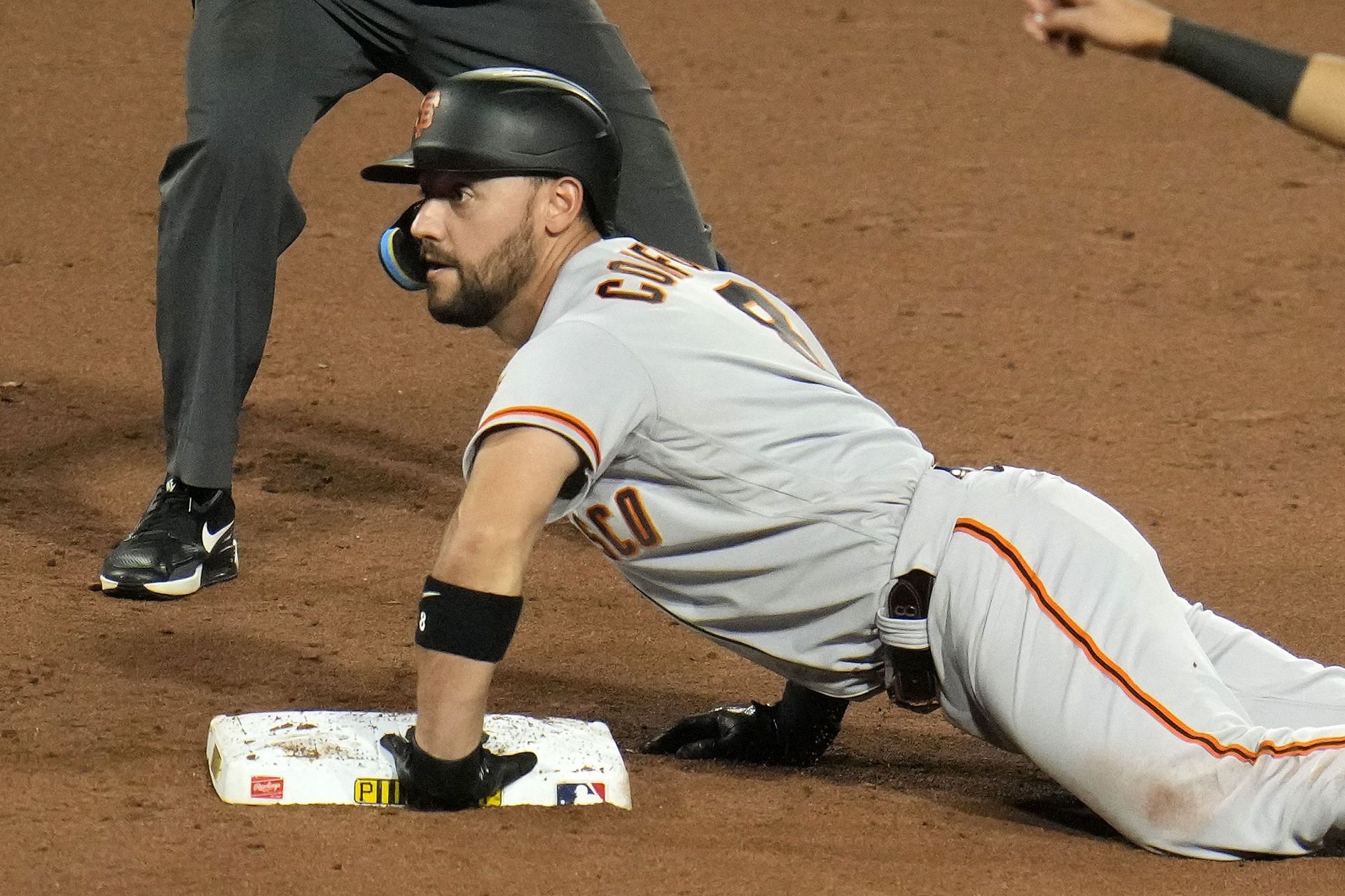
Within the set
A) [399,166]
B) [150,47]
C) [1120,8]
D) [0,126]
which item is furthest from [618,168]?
[150,47]

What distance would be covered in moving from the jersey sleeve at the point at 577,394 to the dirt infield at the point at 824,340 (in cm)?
57

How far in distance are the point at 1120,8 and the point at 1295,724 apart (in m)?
1.27

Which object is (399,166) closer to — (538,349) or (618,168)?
(618,168)

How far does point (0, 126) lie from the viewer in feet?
24.8

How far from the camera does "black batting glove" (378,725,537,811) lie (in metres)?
2.80

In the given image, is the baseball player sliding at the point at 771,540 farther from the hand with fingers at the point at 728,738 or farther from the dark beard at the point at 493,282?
the hand with fingers at the point at 728,738

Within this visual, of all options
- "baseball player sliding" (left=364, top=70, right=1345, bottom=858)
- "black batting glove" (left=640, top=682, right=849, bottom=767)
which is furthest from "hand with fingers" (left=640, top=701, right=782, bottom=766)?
"baseball player sliding" (left=364, top=70, right=1345, bottom=858)

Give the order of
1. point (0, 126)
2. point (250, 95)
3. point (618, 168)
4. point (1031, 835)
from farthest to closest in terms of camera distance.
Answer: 1. point (0, 126)
2. point (250, 95)
3. point (618, 168)
4. point (1031, 835)

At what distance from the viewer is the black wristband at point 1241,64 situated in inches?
91.0

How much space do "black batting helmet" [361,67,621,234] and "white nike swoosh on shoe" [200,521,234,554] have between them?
124 centimetres

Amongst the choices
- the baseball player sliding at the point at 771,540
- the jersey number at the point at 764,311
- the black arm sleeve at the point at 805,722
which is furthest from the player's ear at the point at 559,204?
the black arm sleeve at the point at 805,722

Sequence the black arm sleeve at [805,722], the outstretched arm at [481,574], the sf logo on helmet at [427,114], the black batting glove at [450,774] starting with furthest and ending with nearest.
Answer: the black arm sleeve at [805,722], the sf logo on helmet at [427,114], the black batting glove at [450,774], the outstretched arm at [481,574]

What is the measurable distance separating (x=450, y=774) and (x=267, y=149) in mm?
1634

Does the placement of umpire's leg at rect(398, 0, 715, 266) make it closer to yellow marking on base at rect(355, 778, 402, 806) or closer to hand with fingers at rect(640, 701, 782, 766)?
hand with fingers at rect(640, 701, 782, 766)
